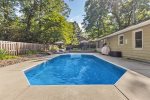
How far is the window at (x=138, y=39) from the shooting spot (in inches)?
460

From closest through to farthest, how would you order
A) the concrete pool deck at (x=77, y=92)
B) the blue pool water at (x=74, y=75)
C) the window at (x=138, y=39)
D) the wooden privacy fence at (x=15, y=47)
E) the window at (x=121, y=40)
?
1. the concrete pool deck at (x=77, y=92)
2. the blue pool water at (x=74, y=75)
3. the window at (x=138, y=39)
4. the wooden privacy fence at (x=15, y=47)
5. the window at (x=121, y=40)

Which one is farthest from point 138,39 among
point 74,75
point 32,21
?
point 32,21

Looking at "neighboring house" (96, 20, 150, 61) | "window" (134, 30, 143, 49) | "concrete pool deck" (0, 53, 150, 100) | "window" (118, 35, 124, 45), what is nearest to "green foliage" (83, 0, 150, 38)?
"window" (118, 35, 124, 45)

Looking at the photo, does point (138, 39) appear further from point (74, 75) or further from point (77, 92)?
point (77, 92)

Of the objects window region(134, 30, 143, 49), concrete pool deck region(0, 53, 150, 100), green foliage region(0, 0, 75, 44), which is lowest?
concrete pool deck region(0, 53, 150, 100)

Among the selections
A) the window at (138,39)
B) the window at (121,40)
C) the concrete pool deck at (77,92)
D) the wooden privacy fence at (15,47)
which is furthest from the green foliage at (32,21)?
the concrete pool deck at (77,92)

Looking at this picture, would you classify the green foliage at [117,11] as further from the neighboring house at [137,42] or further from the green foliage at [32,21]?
the neighboring house at [137,42]

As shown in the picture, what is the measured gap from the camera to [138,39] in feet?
40.2

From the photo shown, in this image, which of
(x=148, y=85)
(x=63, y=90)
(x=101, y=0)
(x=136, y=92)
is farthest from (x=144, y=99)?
(x=101, y=0)

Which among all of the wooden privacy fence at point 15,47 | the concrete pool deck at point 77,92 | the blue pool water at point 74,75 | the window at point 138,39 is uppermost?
the window at point 138,39

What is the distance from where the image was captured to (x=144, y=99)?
11.8 feet

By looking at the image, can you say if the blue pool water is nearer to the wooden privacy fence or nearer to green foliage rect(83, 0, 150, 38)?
the wooden privacy fence

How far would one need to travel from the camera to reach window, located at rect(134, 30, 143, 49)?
11672 millimetres

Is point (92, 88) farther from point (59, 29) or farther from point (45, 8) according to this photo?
point (45, 8)
